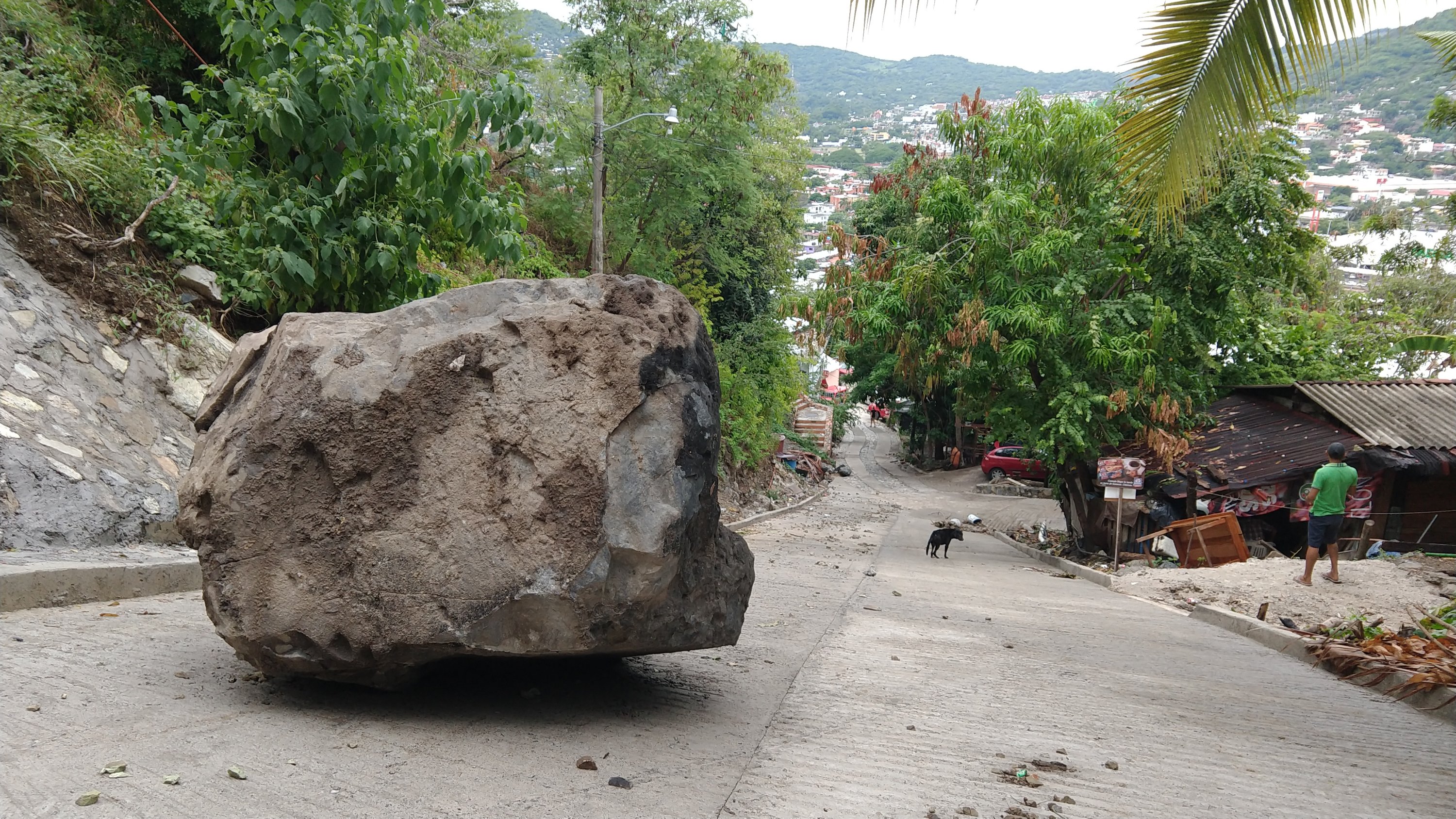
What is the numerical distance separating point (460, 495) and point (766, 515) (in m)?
21.2

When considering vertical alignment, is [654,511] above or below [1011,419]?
above

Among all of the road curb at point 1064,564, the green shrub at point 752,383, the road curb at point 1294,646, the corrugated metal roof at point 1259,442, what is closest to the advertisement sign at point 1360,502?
the corrugated metal roof at point 1259,442

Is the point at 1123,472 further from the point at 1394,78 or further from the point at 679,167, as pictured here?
the point at 1394,78

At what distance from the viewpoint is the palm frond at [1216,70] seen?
15.5 ft

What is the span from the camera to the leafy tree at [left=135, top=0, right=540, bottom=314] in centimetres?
711

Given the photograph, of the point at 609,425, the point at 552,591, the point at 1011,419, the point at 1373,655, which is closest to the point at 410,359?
the point at 609,425

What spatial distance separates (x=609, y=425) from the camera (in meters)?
4.53

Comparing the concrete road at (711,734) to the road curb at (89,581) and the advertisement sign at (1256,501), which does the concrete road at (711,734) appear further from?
the advertisement sign at (1256,501)

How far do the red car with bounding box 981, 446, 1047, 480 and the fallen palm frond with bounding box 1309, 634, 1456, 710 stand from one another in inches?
1288

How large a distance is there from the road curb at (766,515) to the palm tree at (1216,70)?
12.7 meters

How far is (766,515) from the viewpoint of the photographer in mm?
25469

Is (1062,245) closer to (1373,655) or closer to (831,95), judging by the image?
(1373,655)

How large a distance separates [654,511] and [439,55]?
16435 mm

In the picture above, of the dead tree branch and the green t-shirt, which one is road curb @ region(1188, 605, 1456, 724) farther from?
the dead tree branch
